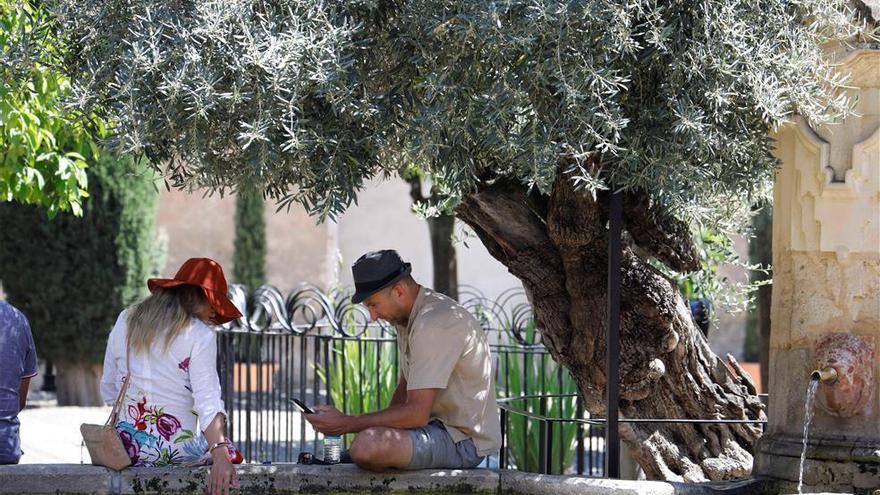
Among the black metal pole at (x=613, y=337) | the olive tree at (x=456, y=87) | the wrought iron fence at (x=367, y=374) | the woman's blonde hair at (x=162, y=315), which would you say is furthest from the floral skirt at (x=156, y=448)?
the wrought iron fence at (x=367, y=374)

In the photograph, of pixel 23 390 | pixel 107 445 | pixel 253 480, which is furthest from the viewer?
pixel 23 390

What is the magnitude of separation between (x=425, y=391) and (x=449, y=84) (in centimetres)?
124

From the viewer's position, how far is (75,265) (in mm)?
13562

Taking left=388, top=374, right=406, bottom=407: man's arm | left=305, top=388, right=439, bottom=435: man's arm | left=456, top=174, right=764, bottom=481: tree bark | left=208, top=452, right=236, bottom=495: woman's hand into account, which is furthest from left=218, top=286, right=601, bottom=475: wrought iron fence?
left=208, top=452, right=236, bottom=495: woman's hand

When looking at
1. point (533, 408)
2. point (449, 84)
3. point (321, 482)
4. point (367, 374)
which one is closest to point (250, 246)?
point (367, 374)

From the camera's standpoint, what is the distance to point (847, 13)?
4664mm

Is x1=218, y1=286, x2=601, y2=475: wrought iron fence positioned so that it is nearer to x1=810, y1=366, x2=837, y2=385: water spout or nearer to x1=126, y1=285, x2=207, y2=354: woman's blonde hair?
x1=810, y1=366, x2=837, y2=385: water spout

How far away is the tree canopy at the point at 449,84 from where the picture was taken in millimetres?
4070

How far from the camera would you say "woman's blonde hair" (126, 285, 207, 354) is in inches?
181

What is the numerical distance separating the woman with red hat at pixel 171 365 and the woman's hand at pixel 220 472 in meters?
0.14

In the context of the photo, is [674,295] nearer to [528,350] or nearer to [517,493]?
[517,493]

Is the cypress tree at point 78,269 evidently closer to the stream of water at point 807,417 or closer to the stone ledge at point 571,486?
the stone ledge at point 571,486

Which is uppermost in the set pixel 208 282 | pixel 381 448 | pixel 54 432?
pixel 208 282

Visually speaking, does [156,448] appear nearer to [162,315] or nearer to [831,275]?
[162,315]
